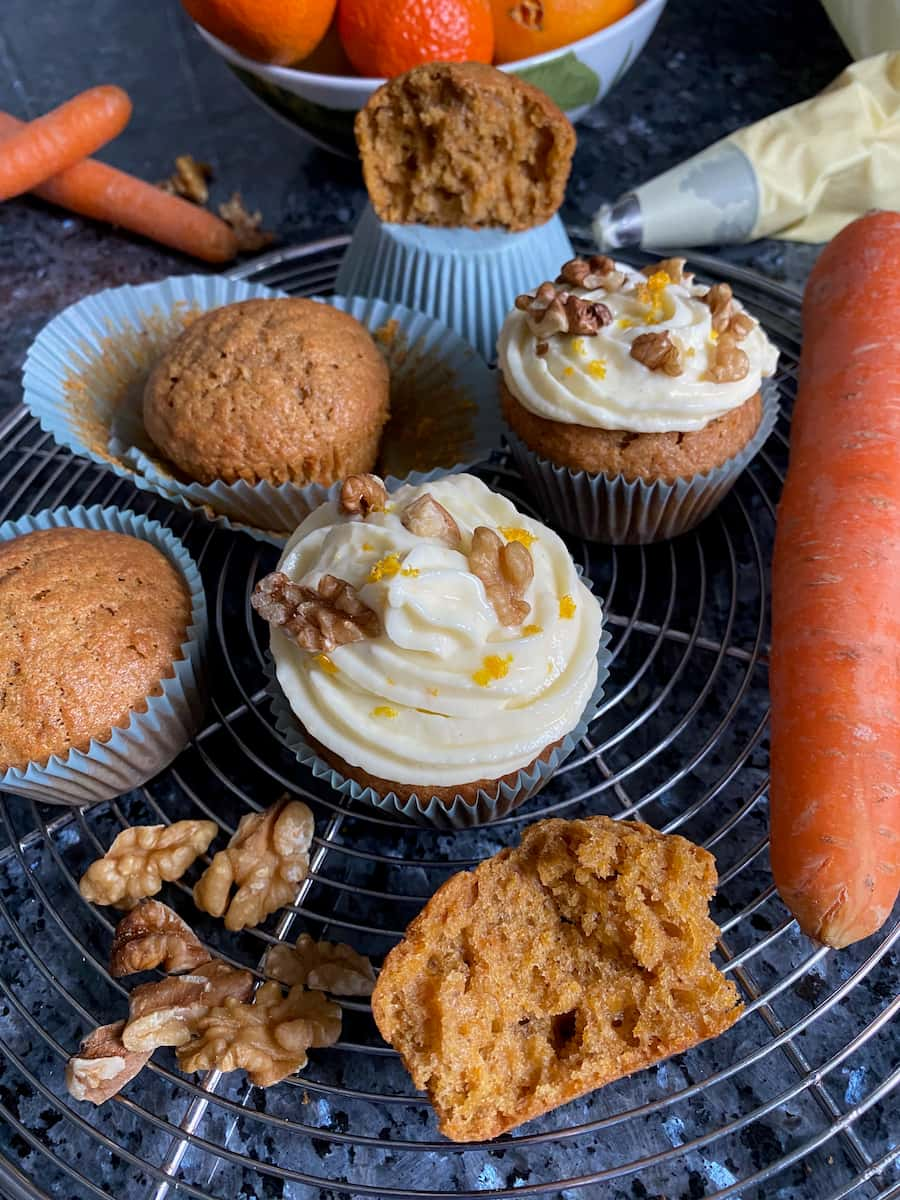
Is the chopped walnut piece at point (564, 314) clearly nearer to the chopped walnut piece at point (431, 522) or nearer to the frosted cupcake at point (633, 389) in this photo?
the frosted cupcake at point (633, 389)

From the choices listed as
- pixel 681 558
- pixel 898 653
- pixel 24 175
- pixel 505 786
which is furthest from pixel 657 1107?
pixel 24 175

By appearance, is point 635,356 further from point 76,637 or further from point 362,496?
point 76,637

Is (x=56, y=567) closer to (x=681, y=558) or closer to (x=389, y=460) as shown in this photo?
(x=389, y=460)

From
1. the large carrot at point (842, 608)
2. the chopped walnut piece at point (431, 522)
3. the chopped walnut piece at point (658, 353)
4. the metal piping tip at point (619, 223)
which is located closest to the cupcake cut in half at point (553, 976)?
the large carrot at point (842, 608)

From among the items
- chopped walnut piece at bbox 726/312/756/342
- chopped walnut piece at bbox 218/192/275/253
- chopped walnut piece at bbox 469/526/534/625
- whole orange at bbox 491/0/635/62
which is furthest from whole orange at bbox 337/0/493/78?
chopped walnut piece at bbox 469/526/534/625

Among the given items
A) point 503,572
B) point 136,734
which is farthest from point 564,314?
point 136,734

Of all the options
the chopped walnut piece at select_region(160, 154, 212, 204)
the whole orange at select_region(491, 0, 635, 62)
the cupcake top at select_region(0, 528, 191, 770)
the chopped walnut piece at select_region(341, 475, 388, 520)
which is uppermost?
the whole orange at select_region(491, 0, 635, 62)

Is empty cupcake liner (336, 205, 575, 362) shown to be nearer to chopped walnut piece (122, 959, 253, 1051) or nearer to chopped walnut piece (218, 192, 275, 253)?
chopped walnut piece (218, 192, 275, 253)
